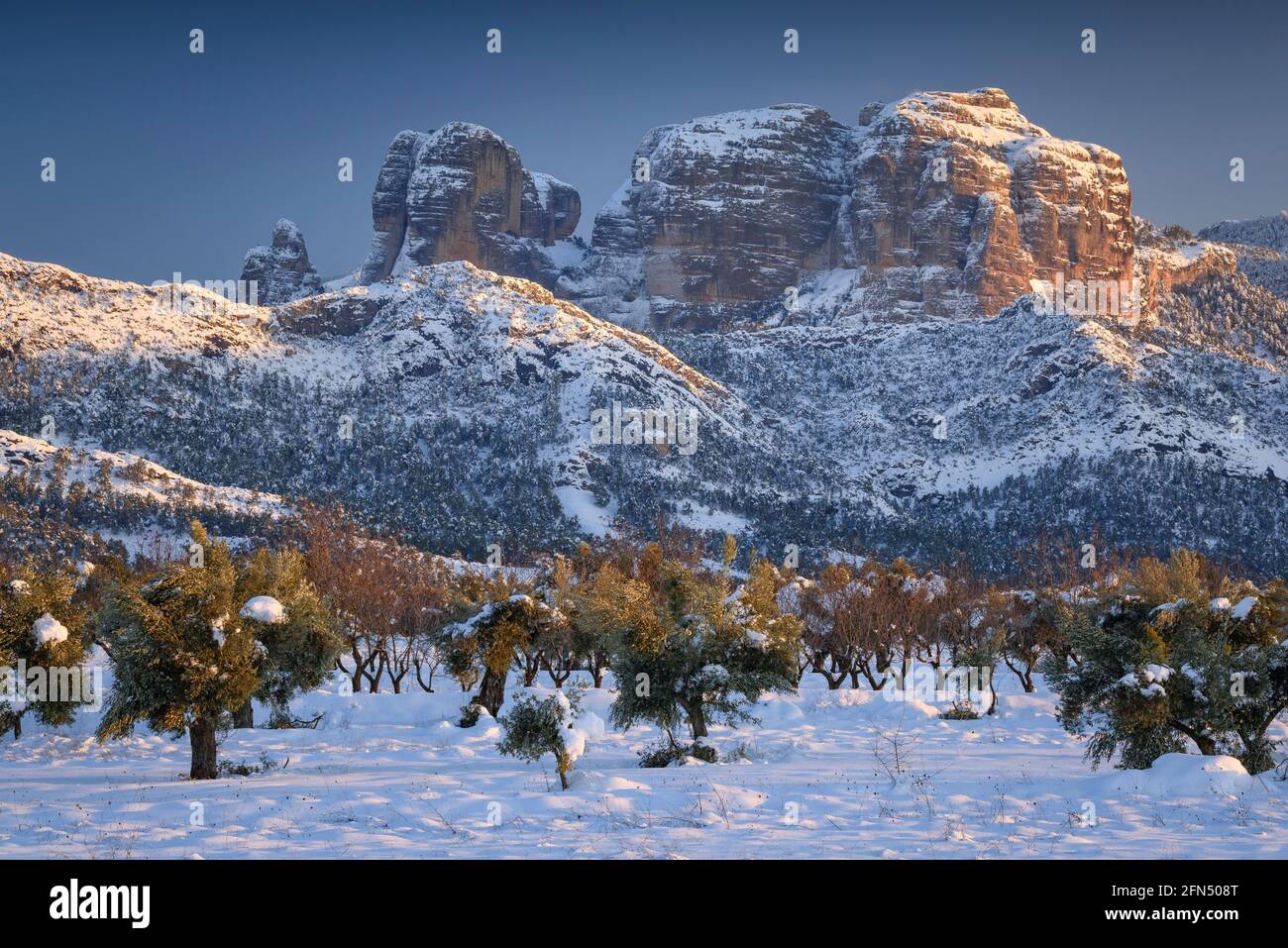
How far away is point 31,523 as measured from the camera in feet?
429

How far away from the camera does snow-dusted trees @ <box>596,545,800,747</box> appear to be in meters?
26.1

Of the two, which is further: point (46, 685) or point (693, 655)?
point (46, 685)

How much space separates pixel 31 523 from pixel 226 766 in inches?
4951

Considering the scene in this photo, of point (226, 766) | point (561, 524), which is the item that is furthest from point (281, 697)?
point (561, 524)

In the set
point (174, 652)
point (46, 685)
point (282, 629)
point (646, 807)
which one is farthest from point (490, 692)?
point (646, 807)

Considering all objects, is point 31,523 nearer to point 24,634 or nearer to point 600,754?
point 24,634

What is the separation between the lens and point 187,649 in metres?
22.2

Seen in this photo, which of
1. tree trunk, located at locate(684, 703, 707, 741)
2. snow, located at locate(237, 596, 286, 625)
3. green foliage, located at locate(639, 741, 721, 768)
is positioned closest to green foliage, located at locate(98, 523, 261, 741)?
snow, located at locate(237, 596, 286, 625)

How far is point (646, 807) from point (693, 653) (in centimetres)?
887

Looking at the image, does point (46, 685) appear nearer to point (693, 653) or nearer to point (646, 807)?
point (693, 653)

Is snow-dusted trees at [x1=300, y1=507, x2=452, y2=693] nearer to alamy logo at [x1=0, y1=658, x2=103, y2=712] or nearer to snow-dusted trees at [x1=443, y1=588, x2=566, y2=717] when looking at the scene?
snow-dusted trees at [x1=443, y1=588, x2=566, y2=717]

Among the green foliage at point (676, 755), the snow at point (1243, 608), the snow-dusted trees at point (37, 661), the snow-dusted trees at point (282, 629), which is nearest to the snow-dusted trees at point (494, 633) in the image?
the snow-dusted trees at point (282, 629)

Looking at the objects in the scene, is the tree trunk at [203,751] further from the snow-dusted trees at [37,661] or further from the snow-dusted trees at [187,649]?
the snow-dusted trees at [37,661]
